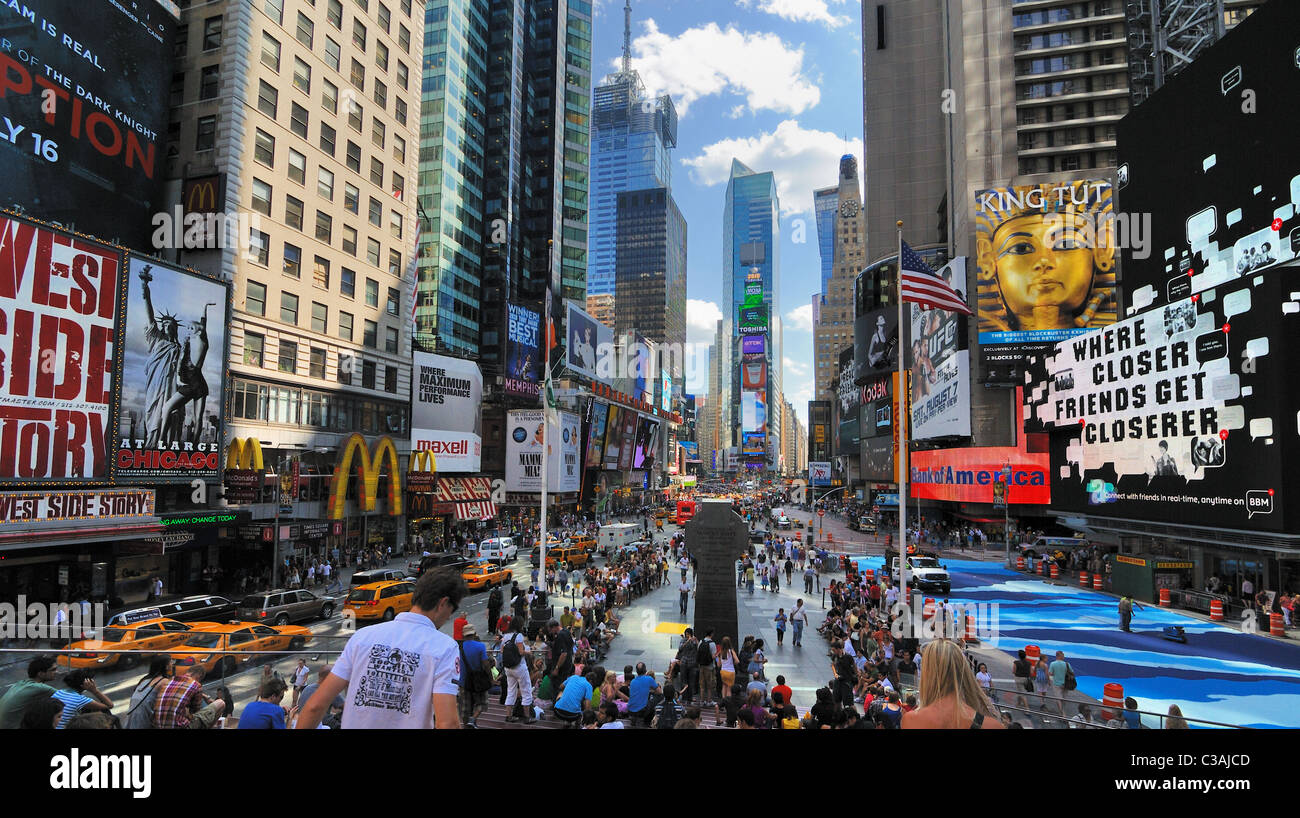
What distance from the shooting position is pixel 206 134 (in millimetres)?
32812

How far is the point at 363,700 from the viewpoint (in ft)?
11.8

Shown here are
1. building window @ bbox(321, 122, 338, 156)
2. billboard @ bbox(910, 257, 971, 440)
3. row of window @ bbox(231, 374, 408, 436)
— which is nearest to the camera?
row of window @ bbox(231, 374, 408, 436)

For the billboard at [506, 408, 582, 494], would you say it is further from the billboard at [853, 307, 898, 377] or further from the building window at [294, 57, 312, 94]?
the billboard at [853, 307, 898, 377]

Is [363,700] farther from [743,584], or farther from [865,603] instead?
[743,584]

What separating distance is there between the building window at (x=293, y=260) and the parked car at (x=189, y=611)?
1956cm

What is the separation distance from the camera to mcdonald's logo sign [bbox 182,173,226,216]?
31578 millimetres

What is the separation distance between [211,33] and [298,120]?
5112 millimetres

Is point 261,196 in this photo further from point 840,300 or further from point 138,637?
point 840,300

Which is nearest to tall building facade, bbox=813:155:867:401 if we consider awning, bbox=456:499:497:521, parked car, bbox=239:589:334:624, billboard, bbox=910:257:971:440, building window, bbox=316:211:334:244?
billboard, bbox=910:257:971:440

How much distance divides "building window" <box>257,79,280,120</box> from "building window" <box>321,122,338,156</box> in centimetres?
346

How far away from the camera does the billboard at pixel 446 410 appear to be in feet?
153
